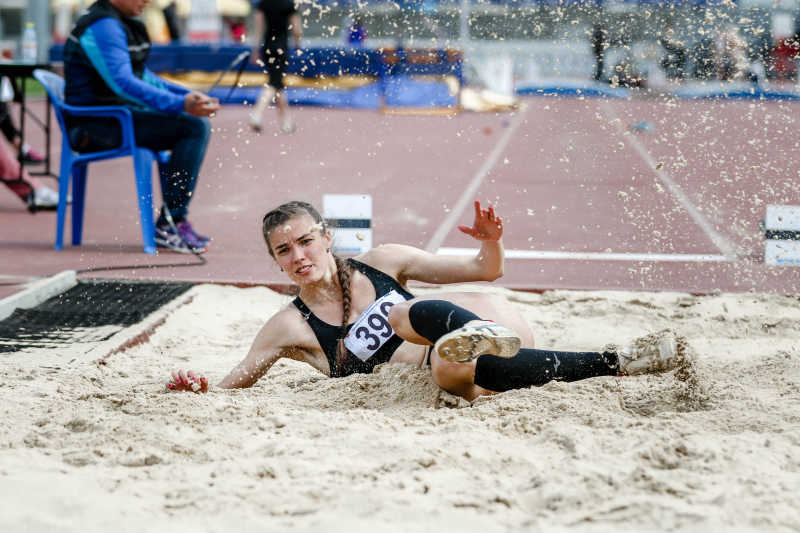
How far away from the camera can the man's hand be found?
621cm

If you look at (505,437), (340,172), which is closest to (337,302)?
(505,437)

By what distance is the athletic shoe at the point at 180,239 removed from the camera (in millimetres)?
6582

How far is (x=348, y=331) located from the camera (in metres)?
3.72

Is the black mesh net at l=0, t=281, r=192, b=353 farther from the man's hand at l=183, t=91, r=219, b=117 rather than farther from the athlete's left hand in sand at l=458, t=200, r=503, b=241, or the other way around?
the athlete's left hand in sand at l=458, t=200, r=503, b=241

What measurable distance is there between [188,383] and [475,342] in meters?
1.13

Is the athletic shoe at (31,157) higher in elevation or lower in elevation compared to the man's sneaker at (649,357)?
lower

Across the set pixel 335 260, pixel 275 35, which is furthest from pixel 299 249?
pixel 275 35

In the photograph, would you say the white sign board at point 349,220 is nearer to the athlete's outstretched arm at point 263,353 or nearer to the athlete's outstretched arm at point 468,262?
the athlete's outstretched arm at point 468,262

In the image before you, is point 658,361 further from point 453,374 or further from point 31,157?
point 31,157

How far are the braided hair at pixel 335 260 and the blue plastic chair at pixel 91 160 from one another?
2.81 meters

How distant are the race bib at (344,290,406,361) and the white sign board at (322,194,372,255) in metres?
2.07

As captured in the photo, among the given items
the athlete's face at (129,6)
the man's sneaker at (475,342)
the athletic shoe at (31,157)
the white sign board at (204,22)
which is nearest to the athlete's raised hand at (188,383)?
the man's sneaker at (475,342)

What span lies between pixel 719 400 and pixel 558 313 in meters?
1.71

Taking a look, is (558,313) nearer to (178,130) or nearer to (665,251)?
(665,251)
